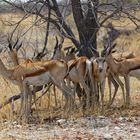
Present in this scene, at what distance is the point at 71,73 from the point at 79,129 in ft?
5.48

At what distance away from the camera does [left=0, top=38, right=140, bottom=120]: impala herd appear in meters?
8.23

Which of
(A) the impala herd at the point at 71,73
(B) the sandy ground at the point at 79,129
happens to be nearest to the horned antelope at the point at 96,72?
(A) the impala herd at the point at 71,73

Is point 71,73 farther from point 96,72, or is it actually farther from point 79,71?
point 96,72

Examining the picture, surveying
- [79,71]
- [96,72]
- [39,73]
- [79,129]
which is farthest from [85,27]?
[79,129]

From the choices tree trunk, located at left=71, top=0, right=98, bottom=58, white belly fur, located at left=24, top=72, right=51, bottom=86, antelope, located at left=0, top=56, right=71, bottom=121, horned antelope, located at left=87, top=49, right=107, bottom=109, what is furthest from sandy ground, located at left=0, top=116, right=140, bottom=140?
tree trunk, located at left=71, top=0, right=98, bottom=58

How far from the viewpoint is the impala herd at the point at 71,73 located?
8.23 metres

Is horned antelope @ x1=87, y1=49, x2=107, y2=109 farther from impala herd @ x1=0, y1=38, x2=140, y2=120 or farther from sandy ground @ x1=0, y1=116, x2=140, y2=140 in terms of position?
sandy ground @ x1=0, y1=116, x2=140, y2=140

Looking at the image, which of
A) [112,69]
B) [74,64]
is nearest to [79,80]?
[74,64]

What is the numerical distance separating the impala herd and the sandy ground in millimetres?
501

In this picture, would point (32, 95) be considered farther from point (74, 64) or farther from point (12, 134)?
point (12, 134)

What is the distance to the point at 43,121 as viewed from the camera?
26.2ft

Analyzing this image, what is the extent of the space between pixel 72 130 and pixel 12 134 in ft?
3.18

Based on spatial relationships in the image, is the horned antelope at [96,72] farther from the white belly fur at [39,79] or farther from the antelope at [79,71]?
the white belly fur at [39,79]

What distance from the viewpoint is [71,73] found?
28.8 feet
